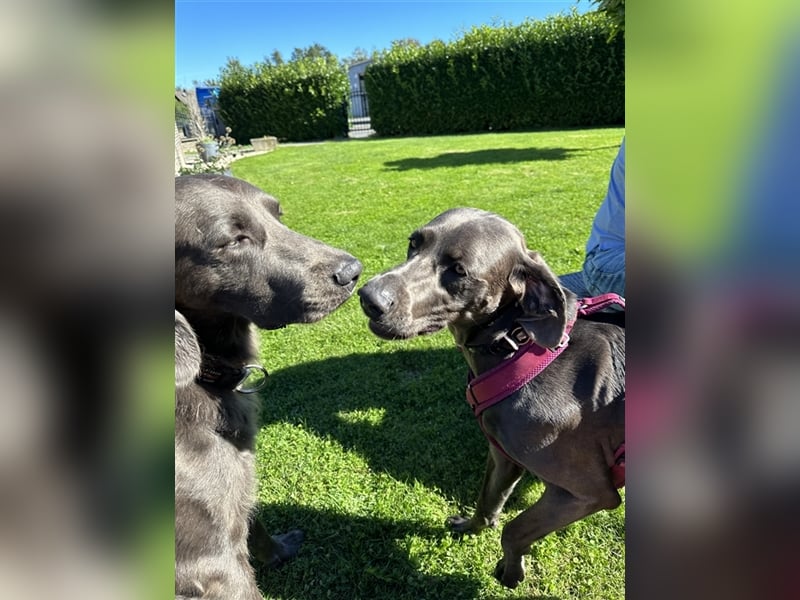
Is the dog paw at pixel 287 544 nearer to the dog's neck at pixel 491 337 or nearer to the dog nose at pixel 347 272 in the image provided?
the dog's neck at pixel 491 337

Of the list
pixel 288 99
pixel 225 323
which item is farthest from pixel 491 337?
pixel 288 99

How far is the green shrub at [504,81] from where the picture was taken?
23.3 metres

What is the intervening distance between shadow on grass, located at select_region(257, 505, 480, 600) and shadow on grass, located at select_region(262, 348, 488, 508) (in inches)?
17.8

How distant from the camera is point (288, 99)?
27.3 metres

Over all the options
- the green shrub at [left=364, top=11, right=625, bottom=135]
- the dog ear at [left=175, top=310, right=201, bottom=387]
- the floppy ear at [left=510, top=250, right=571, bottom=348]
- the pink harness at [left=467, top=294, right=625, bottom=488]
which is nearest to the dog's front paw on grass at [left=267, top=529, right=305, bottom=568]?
the pink harness at [left=467, top=294, right=625, bottom=488]

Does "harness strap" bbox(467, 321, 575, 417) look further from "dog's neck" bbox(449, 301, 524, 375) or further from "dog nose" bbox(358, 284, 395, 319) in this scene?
"dog nose" bbox(358, 284, 395, 319)

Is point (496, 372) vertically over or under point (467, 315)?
under

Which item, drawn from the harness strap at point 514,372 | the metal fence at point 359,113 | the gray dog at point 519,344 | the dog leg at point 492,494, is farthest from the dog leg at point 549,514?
the metal fence at point 359,113

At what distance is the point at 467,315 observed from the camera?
2.71 m

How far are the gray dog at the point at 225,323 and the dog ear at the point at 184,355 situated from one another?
2 cm
